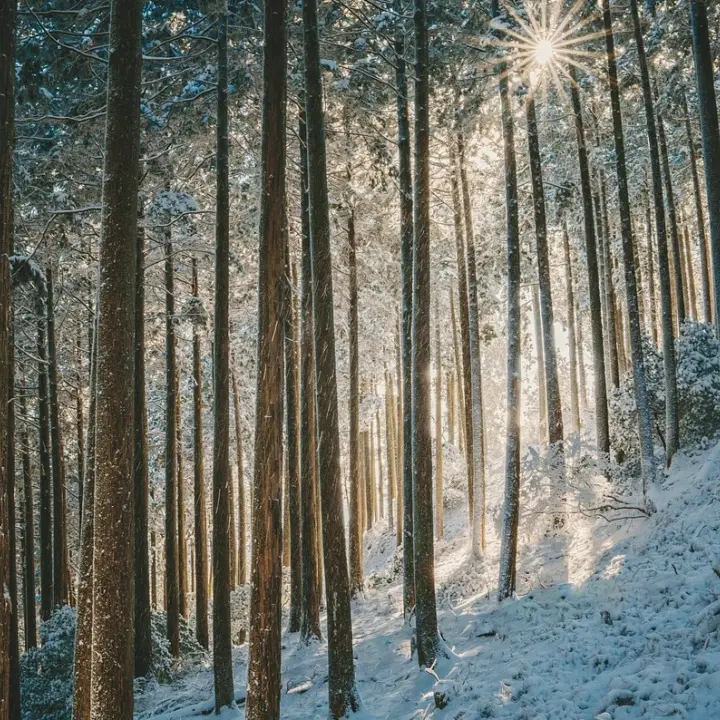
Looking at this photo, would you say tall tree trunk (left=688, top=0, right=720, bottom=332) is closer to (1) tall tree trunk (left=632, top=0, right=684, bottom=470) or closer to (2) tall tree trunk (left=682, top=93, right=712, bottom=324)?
(1) tall tree trunk (left=632, top=0, right=684, bottom=470)

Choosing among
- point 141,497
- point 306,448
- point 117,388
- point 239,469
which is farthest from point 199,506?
point 117,388

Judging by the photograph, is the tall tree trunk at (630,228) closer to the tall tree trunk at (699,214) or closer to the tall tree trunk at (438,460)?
the tall tree trunk at (699,214)

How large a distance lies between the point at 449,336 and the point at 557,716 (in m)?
22.0

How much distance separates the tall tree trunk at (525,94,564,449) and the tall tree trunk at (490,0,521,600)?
63 centimetres

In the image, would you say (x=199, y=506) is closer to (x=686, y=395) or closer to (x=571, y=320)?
(x=686, y=395)

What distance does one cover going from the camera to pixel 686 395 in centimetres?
1348

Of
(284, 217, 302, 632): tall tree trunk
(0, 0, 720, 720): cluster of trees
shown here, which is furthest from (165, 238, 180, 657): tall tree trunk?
(284, 217, 302, 632): tall tree trunk

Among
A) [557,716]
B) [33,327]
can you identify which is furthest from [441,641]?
[33,327]

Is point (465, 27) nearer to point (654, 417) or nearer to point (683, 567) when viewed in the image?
point (683, 567)

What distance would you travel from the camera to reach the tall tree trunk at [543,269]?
36.3ft

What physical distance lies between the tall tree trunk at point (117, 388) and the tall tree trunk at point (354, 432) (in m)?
9.13

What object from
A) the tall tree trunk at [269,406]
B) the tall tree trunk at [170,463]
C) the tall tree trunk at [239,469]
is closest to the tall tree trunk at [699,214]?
the tall tree trunk at [269,406]

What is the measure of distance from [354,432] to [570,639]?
7363 millimetres

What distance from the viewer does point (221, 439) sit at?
28.7 ft
